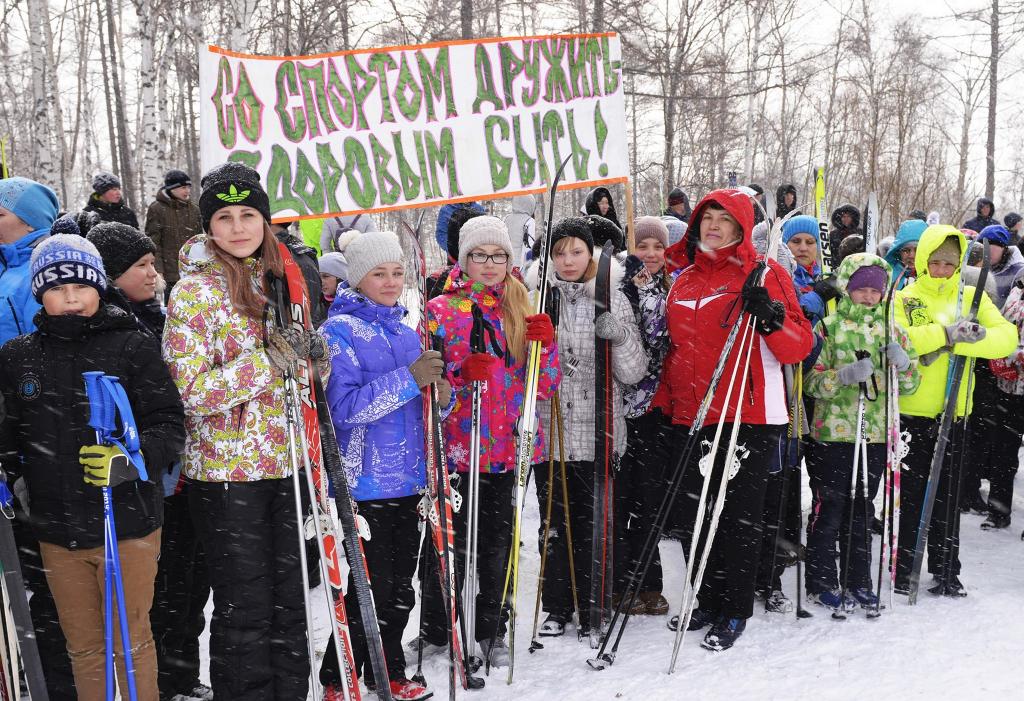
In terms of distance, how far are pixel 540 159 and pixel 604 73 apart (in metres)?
0.72

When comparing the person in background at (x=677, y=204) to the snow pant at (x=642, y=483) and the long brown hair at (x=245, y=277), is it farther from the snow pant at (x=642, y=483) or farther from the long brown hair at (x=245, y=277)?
the long brown hair at (x=245, y=277)

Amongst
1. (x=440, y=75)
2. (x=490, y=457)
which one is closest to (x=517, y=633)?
(x=490, y=457)

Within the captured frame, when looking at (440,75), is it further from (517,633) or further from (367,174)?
(517,633)

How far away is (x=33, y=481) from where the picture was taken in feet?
8.35

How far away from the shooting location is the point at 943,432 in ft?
13.5

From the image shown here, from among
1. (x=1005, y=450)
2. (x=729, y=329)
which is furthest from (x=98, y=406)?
(x=1005, y=450)

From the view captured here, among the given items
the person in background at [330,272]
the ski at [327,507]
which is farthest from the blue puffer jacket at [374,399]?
the person in background at [330,272]

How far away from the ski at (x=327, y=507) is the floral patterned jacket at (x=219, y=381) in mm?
112

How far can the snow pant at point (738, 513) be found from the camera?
3.72 m

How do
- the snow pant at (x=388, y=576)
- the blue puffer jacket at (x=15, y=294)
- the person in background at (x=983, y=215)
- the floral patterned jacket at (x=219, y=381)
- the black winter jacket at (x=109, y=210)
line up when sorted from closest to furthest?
the floral patterned jacket at (x=219, y=381) < the blue puffer jacket at (x=15, y=294) < the snow pant at (x=388, y=576) < the black winter jacket at (x=109, y=210) < the person in background at (x=983, y=215)

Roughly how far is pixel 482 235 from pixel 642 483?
1635 millimetres

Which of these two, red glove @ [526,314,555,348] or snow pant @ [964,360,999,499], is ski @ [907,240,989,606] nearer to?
snow pant @ [964,360,999,499]

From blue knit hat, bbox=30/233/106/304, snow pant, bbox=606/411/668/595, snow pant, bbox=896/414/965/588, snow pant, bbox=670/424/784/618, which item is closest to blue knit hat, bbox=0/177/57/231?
blue knit hat, bbox=30/233/106/304

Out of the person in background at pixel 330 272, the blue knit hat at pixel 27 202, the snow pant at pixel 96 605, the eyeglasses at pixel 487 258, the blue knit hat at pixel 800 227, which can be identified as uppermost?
the blue knit hat at pixel 27 202
